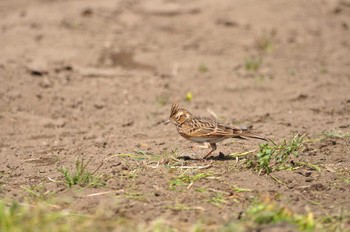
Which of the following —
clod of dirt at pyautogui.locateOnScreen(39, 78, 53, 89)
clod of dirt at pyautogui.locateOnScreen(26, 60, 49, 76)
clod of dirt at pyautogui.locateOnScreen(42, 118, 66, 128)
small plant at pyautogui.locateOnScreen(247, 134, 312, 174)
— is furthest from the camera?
clod of dirt at pyautogui.locateOnScreen(26, 60, 49, 76)

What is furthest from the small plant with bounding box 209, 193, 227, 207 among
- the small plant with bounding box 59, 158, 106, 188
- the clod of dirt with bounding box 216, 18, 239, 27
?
the clod of dirt with bounding box 216, 18, 239, 27

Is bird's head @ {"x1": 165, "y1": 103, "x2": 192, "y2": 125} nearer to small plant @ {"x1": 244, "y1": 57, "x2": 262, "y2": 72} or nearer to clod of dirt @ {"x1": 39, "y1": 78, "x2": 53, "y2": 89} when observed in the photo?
clod of dirt @ {"x1": 39, "y1": 78, "x2": 53, "y2": 89}

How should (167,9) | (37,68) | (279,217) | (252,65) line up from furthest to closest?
(167,9)
(252,65)
(37,68)
(279,217)

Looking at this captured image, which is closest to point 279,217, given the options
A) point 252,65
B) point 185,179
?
point 185,179

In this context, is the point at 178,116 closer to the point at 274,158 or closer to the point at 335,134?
the point at 274,158

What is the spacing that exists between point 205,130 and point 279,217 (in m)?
2.13

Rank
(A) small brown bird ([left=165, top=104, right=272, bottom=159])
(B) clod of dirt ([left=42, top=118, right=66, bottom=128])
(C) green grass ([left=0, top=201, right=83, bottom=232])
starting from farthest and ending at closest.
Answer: (B) clod of dirt ([left=42, top=118, right=66, bottom=128]) < (A) small brown bird ([left=165, top=104, right=272, bottom=159]) < (C) green grass ([left=0, top=201, right=83, bottom=232])

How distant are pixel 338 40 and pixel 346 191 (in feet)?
26.6

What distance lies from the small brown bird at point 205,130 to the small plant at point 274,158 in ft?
0.82

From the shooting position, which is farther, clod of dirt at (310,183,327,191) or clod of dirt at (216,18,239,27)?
clod of dirt at (216,18,239,27)

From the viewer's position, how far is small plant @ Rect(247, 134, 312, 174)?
729cm

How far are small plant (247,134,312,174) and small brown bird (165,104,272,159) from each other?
0.25 m

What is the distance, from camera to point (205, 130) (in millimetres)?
7770

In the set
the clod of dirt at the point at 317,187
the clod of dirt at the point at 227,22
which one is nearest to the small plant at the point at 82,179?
the clod of dirt at the point at 317,187
